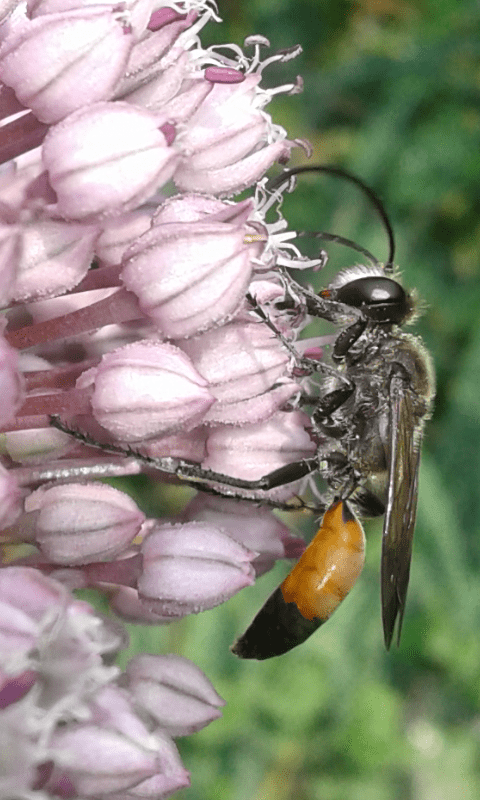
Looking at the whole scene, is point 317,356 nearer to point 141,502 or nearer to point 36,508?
point 36,508

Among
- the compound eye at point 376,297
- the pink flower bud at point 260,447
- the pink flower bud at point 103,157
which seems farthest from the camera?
the compound eye at point 376,297

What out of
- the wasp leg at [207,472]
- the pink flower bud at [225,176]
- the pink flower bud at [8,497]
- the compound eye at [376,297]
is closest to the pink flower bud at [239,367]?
the wasp leg at [207,472]

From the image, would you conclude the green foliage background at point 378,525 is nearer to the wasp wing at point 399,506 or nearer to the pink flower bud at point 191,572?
the wasp wing at point 399,506

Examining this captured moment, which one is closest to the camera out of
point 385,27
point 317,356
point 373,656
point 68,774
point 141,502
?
point 68,774

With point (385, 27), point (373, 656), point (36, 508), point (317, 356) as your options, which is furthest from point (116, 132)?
point (385, 27)

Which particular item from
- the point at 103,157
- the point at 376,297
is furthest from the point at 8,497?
the point at 376,297

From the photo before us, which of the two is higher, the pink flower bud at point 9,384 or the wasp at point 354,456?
the pink flower bud at point 9,384

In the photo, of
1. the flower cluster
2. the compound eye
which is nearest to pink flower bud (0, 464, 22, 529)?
the flower cluster
